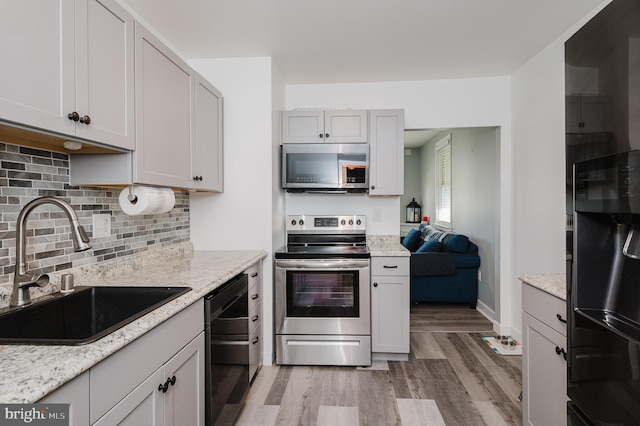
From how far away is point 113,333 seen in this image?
0.98 m

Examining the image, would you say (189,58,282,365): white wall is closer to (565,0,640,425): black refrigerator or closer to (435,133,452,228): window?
(565,0,640,425): black refrigerator

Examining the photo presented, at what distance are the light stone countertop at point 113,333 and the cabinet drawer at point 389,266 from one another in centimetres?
98

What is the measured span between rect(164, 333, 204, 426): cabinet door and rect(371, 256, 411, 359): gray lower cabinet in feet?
5.11

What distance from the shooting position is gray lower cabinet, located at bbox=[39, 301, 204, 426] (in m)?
0.85

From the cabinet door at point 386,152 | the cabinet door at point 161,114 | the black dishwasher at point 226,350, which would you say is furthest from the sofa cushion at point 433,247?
the cabinet door at point 161,114

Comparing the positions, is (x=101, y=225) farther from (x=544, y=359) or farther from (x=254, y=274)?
(x=544, y=359)

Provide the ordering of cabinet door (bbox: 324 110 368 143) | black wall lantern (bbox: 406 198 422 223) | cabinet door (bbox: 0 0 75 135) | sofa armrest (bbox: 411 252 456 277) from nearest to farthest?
cabinet door (bbox: 0 0 75 135)
cabinet door (bbox: 324 110 368 143)
sofa armrest (bbox: 411 252 456 277)
black wall lantern (bbox: 406 198 422 223)

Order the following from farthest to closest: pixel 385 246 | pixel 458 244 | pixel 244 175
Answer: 1. pixel 458 244
2. pixel 385 246
3. pixel 244 175

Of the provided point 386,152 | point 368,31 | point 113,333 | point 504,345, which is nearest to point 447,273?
point 504,345

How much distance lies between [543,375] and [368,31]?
7.63 ft

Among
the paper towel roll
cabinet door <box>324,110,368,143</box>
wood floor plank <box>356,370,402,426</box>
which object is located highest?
cabinet door <box>324,110,368,143</box>

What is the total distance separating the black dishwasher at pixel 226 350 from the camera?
1569 mm

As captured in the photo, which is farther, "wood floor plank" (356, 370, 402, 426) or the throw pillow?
the throw pillow

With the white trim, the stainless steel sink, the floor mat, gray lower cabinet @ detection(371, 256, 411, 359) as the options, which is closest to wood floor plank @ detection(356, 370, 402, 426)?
gray lower cabinet @ detection(371, 256, 411, 359)
